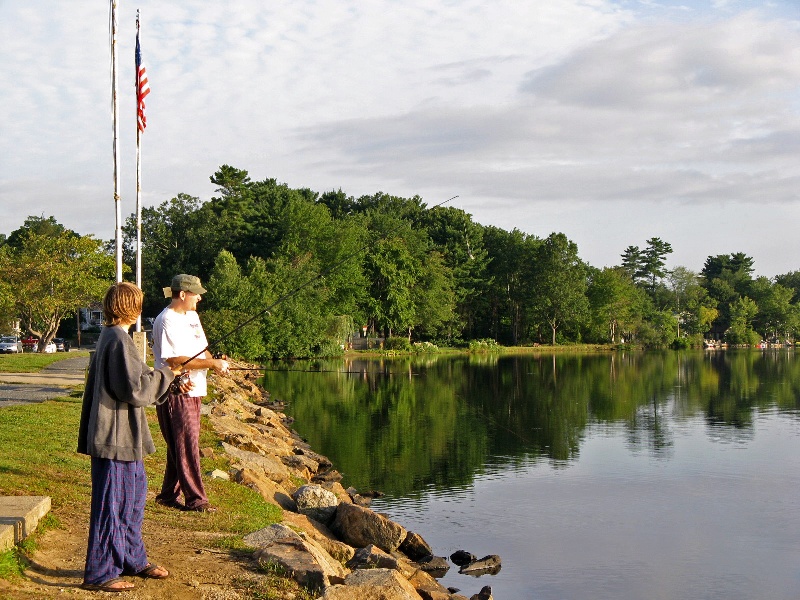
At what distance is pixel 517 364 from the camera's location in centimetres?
5859

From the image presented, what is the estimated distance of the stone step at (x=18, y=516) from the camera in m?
6.05

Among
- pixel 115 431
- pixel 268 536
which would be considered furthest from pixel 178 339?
pixel 115 431

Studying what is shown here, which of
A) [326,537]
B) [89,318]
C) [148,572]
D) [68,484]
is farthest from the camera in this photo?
[89,318]

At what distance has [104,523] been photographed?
5.62 meters

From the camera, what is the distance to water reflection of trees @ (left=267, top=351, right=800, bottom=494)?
1948 cm

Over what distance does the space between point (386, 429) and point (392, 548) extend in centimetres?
1367

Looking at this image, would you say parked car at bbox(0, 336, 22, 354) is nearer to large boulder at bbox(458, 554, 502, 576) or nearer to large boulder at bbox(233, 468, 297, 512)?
large boulder at bbox(233, 468, 297, 512)

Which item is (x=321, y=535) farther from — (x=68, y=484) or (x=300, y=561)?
(x=300, y=561)

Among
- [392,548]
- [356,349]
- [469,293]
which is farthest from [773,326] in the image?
[392,548]

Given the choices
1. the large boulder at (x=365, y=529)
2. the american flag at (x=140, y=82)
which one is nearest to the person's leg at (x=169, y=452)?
the large boulder at (x=365, y=529)

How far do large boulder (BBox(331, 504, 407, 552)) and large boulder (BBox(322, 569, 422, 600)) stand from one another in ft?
9.43

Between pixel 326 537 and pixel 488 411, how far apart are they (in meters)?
19.3

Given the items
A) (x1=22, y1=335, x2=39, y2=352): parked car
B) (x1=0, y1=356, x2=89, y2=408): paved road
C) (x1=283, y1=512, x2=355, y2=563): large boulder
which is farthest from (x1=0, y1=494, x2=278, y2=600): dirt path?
(x1=22, y1=335, x2=39, y2=352): parked car

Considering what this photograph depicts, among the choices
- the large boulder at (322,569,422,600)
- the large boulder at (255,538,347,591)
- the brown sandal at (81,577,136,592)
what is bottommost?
the large boulder at (322,569,422,600)
